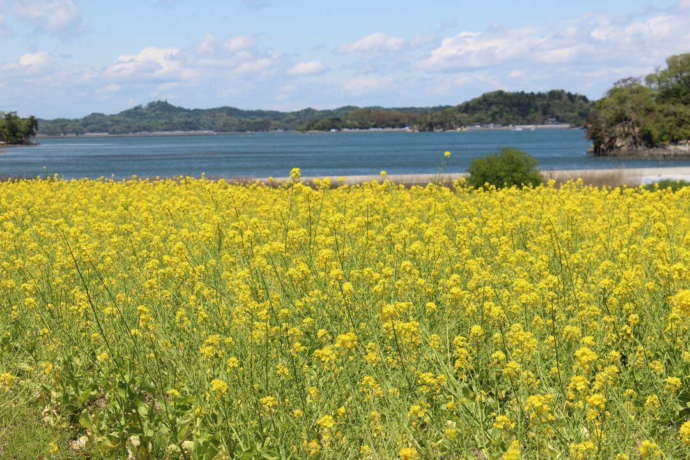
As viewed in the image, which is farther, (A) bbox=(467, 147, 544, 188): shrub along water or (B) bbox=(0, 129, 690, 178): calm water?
(B) bbox=(0, 129, 690, 178): calm water

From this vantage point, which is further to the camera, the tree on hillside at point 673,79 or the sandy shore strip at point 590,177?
Answer: the tree on hillside at point 673,79

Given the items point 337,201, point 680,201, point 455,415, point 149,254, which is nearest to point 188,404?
point 455,415

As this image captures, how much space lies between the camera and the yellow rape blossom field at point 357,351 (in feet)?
14.6

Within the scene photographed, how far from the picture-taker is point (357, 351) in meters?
5.52

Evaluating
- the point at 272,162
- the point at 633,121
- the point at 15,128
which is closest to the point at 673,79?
the point at 633,121

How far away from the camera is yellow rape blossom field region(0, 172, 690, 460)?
4.44m

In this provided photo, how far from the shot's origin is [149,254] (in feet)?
24.8

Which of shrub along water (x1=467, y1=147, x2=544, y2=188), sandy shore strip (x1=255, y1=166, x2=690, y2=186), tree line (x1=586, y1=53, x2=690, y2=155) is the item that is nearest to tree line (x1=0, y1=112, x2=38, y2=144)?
tree line (x1=586, y1=53, x2=690, y2=155)

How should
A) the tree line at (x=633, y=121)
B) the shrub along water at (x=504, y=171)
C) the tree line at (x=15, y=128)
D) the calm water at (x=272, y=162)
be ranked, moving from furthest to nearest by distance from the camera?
the tree line at (x=15, y=128)
the tree line at (x=633, y=121)
the calm water at (x=272, y=162)
the shrub along water at (x=504, y=171)

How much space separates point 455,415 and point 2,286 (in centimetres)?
473

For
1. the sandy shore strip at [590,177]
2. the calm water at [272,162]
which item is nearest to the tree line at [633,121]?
the calm water at [272,162]

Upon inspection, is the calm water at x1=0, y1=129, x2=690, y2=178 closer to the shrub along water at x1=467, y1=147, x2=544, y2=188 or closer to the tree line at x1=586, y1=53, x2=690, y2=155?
the tree line at x1=586, y1=53, x2=690, y2=155

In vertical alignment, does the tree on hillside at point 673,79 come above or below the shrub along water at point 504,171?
above

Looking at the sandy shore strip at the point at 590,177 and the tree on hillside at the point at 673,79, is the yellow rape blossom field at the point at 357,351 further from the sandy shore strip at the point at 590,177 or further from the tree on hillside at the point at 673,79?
the tree on hillside at the point at 673,79
